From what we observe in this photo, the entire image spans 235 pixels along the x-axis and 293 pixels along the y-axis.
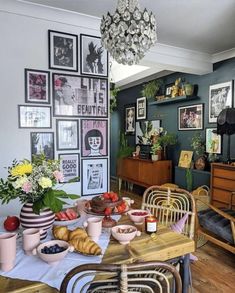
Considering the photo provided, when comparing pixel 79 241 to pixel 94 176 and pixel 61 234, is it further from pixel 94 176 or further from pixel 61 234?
pixel 94 176

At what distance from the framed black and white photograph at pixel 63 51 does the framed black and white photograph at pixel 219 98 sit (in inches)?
97.6

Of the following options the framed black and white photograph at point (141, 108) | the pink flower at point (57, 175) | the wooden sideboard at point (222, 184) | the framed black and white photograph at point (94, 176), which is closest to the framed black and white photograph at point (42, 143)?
the framed black and white photograph at point (94, 176)

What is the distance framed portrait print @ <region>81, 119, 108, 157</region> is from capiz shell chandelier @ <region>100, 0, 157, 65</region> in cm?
139

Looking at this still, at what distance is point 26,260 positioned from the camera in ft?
4.08

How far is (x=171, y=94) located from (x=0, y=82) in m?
3.35

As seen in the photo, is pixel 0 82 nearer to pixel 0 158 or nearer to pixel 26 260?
pixel 0 158

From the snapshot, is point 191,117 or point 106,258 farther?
point 191,117

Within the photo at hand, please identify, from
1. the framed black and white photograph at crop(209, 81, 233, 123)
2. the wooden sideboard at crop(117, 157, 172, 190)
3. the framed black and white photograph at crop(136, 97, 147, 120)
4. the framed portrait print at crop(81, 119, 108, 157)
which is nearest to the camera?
the framed portrait print at crop(81, 119, 108, 157)

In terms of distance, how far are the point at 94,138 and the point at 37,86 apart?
2.78 feet

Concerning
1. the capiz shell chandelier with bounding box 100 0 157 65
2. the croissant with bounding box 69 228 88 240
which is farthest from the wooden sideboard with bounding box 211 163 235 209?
the croissant with bounding box 69 228 88 240

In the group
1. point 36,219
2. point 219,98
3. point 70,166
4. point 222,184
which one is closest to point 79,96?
point 70,166

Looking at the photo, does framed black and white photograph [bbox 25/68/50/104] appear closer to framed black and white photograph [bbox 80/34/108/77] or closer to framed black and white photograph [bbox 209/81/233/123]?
framed black and white photograph [bbox 80/34/108/77]

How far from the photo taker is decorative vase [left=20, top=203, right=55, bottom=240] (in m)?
1.47

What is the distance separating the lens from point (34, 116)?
2623 mm
